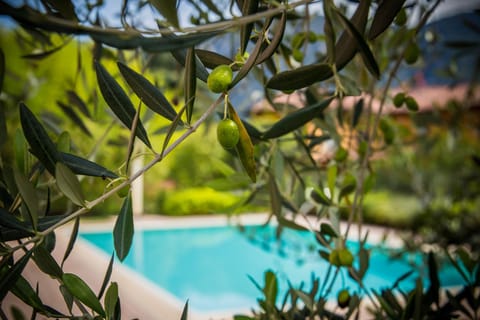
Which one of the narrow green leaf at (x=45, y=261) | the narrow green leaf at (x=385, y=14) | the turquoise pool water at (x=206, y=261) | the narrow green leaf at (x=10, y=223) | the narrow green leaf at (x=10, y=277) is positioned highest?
the turquoise pool water at (x=206, y=261)

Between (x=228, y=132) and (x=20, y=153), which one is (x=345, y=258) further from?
(x=20, y=153)

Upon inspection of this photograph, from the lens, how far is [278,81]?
1.60 ft

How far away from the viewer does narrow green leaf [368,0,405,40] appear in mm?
470

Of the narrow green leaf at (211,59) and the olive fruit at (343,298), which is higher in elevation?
the narrow green leaf at (211,59)

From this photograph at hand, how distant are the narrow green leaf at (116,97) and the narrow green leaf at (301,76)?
158 millimetres

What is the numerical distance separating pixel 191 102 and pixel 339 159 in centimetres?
62

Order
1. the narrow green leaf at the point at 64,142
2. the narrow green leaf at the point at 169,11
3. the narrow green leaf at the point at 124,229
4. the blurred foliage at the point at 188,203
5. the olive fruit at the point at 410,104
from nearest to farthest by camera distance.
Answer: the narrow green leaf at the point at 169,11
the narrow green leaf at the point at 124,229
the narrow green leaf at the point at 64,142
the olive fruit at the point at 410,104
the blurred foliage at the point at 188,203

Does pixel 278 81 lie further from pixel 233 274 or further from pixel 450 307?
pixel 233 274

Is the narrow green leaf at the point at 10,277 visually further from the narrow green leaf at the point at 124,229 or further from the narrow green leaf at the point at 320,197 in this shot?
the narrow green leaf at the point at 320,197

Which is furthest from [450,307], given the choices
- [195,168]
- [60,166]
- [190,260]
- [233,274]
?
[195,168]

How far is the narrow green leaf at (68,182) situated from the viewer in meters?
0.42

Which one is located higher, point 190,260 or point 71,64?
point 71,64

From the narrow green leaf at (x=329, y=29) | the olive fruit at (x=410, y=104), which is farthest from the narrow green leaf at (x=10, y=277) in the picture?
the olive fruit at (x=410, y=104)

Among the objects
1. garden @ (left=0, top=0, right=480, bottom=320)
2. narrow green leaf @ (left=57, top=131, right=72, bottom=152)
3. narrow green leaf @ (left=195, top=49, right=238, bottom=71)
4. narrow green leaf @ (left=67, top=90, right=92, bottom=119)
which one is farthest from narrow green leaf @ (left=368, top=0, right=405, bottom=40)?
narrow green leaf @ (left=67, top=90, right=92, bottom=119)
